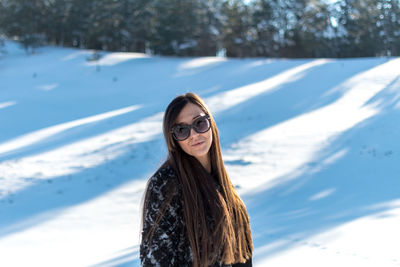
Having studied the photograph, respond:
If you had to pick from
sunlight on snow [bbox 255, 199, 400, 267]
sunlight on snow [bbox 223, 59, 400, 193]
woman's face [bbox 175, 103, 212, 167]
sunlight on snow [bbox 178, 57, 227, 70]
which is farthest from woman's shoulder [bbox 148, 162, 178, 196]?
sunlight on snow [bbox 178, 57, 227, 70]

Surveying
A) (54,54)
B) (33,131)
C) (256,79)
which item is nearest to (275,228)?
(33,131)

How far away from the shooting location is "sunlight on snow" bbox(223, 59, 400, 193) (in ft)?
34.4

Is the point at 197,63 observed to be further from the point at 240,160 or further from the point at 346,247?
the point at 346,247

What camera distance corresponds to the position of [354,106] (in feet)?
50.9

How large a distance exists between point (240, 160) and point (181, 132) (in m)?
9.68

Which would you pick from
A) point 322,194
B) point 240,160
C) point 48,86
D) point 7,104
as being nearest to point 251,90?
point 240,160

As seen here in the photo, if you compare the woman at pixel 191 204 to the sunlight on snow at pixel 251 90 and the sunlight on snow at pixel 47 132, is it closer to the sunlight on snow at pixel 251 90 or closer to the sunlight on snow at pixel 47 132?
the sunlight on snow at pixel 47 132

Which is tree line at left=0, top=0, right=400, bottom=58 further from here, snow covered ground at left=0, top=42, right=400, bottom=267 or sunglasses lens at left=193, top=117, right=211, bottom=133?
sunglasses lens at left=193, top=117, right=211, bottom=133

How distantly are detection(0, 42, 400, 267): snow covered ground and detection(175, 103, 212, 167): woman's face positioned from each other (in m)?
0.21

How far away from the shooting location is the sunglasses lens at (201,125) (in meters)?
1.95

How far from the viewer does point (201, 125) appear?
77.5 inches

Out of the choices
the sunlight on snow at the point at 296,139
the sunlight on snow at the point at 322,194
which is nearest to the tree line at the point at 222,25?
the sunlight on snow at the point at 296,139

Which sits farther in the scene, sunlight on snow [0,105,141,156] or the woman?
sunlight on snow [0,105,141,156]

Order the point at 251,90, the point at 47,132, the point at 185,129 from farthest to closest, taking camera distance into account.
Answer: the point at 251,90 → the point at 47,132 → the point at 185,129
